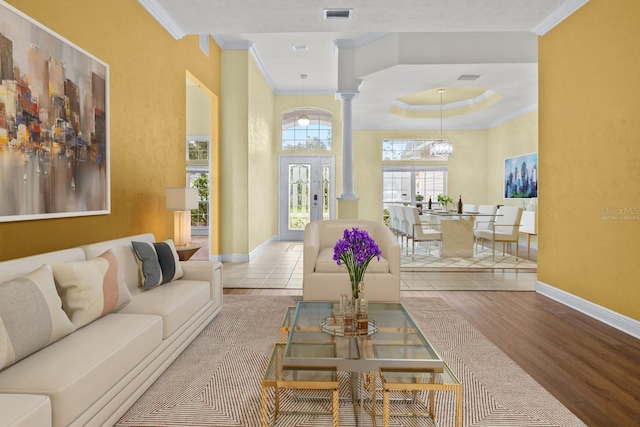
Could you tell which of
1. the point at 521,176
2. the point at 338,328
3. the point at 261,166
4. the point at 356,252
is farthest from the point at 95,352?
the point at 521,176

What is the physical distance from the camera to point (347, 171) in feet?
24.4

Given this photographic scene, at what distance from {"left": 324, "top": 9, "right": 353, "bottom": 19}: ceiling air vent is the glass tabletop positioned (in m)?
3.33

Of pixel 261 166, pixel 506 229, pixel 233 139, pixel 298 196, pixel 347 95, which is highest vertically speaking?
pixel 347 95

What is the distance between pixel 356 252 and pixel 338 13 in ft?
10.5

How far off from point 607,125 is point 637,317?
1709 millimetres

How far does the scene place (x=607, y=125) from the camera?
355 centimetres

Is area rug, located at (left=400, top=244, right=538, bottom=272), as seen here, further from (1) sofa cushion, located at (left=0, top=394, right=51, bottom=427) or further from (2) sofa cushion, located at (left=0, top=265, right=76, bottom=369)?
(1) sofa cushion, located at (left=0, top=394, right=51, bottom=427)

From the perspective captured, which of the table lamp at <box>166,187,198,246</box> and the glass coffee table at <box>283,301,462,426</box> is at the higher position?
the table lamp at <box>166,187,198,246</box>

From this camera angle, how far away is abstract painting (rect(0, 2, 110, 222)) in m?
2.34

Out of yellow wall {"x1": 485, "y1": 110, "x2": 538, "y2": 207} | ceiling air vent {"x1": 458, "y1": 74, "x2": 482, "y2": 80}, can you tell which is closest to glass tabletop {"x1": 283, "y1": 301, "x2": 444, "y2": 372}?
ceiling air vent {"x1": 458, "y1": 74, "x2": 482, "y2": 80}

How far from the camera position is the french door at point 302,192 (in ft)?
32.2

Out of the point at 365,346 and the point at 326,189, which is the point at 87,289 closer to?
the point at 365,346

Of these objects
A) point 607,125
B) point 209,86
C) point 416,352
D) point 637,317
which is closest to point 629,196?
point 607,125

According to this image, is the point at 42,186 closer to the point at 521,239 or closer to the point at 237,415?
the point at 237,415
